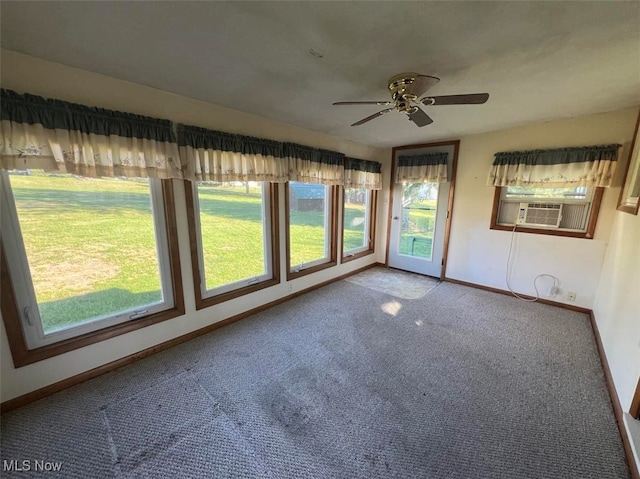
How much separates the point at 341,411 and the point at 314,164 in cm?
255

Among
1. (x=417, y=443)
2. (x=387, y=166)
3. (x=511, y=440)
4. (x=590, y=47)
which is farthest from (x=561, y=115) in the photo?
(x=417, y=443)

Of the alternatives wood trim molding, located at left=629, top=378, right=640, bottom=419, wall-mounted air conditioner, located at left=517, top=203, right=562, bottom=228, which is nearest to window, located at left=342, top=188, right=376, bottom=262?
wall-mounted air conditioner, located at left=517, top=203, right=562, bottom=228

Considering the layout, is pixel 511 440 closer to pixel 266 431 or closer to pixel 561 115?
pixel 266 431

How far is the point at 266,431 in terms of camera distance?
1441mm

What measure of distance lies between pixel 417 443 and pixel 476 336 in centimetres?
144

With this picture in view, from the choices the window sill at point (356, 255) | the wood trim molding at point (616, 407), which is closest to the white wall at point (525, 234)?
the wood trim molding at point (616, 407)

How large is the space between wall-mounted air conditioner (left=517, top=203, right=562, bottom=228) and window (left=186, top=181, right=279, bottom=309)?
314 cm

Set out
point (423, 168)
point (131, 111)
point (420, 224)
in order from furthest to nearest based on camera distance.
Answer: point (420, 224), point (423, 168), point (131, 111)

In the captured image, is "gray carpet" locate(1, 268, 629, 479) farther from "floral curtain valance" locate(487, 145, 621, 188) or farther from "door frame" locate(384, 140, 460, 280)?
"floral curtain valance" locate(487, 145, 621, 188)

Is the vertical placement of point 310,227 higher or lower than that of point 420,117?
lower

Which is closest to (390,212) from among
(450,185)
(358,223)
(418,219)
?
(418,219)

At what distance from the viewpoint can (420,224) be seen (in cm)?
409

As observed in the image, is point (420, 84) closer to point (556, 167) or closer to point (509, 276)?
point (556, 167)

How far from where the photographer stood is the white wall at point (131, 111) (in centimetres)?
149
